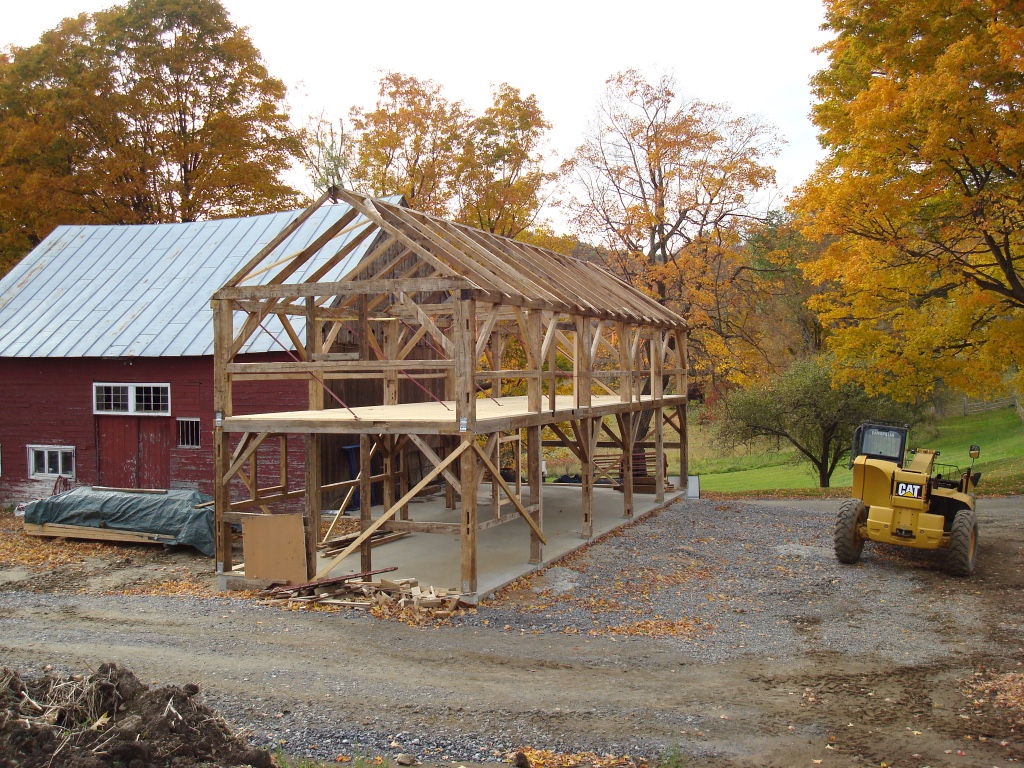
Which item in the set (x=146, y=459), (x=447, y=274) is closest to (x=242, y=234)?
(x=146, y=459)

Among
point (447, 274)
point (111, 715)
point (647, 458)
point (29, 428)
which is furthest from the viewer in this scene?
point (647, 458)

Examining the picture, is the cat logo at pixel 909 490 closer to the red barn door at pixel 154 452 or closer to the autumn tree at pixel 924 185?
the autumn tree at pixel 924 185

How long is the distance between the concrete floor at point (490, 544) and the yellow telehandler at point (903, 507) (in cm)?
475

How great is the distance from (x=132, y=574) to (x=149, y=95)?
23.1 m

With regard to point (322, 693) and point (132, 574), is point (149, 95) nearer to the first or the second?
point (132, 574)

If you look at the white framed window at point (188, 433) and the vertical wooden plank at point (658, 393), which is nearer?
the white framed window at point (188, 433)

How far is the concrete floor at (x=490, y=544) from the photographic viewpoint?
504 inches

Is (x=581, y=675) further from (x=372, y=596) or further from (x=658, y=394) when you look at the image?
(x=658, y=394)

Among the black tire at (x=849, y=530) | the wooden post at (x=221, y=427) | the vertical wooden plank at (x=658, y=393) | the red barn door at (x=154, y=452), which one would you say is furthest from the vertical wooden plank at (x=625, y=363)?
the red barn door at (x=154, y=452)

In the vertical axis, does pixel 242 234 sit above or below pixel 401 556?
above

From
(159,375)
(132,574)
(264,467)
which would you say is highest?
(159,375)

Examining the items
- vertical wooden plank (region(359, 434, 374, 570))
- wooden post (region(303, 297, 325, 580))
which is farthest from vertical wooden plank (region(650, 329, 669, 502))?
wooden post (region(303, 297, 325, 580))

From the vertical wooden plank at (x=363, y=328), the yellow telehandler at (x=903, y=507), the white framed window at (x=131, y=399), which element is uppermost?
the vertical wooden plank at (x=363, y=328)

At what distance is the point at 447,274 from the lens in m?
11.4
